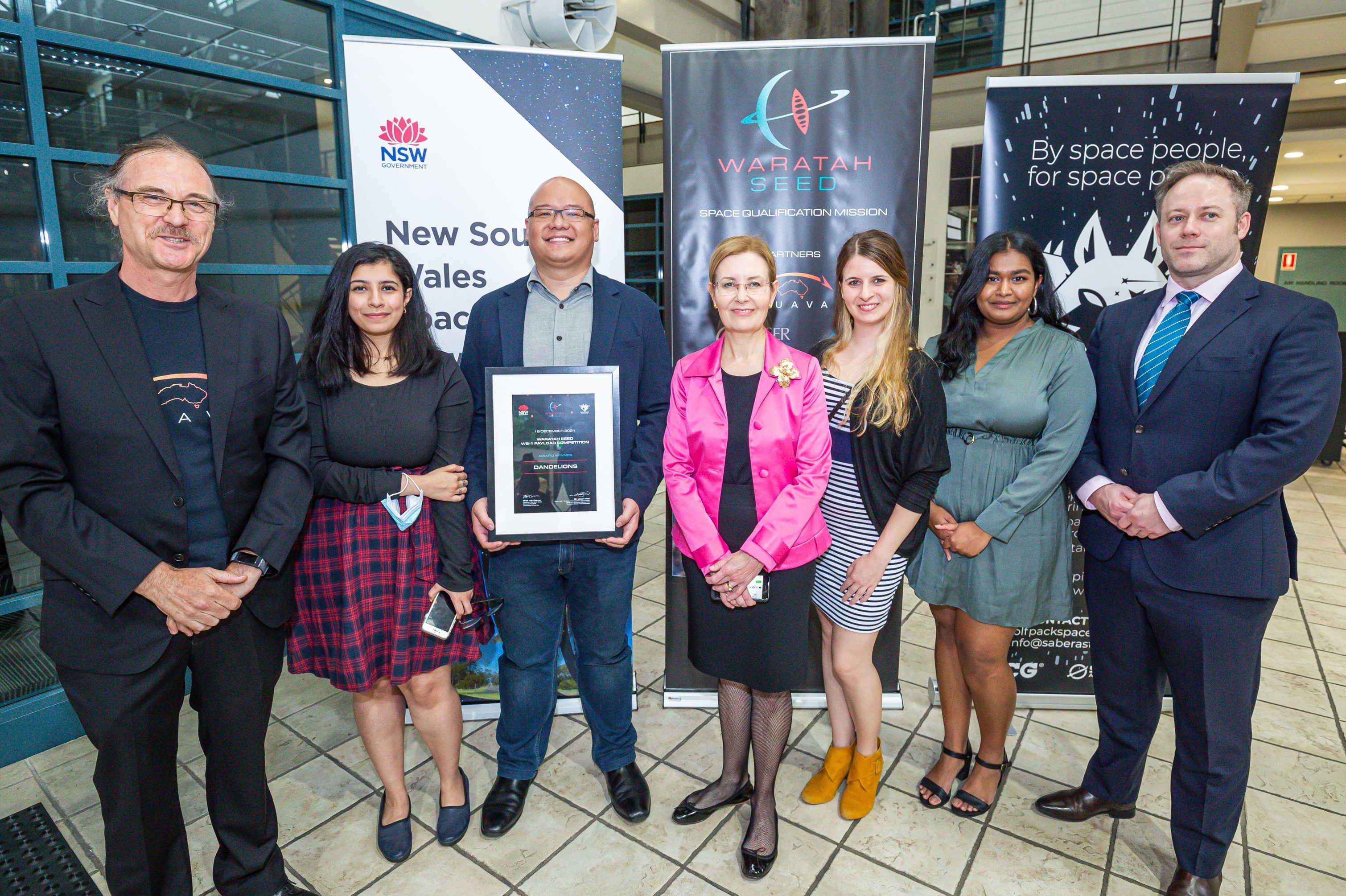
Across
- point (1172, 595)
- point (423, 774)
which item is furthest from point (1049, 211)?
point (423, 774)

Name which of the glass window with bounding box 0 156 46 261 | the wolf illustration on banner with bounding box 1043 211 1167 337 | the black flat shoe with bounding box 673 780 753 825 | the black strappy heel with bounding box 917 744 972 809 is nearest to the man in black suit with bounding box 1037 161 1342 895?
the black strappy heel with bounding box 917 744 972 809

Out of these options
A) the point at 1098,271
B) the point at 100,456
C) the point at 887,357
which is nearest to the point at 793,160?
the point at 887,357

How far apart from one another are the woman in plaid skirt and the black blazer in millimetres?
281

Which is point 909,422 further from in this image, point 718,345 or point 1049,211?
point 1049,211

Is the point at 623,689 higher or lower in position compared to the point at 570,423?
lower

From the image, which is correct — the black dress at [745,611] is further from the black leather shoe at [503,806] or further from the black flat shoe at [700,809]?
the black leather shoe at [503,806]

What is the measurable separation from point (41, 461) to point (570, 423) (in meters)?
1.21

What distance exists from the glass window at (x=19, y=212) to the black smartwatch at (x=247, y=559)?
69.6 inches

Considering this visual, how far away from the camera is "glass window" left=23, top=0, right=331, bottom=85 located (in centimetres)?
265

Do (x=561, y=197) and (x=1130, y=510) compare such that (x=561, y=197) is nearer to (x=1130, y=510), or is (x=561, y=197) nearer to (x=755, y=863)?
(x=1130, y=510)

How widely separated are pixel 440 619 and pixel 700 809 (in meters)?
1.04

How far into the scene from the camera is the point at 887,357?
2.07 m

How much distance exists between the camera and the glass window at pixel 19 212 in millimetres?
2521

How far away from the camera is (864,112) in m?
2.66
